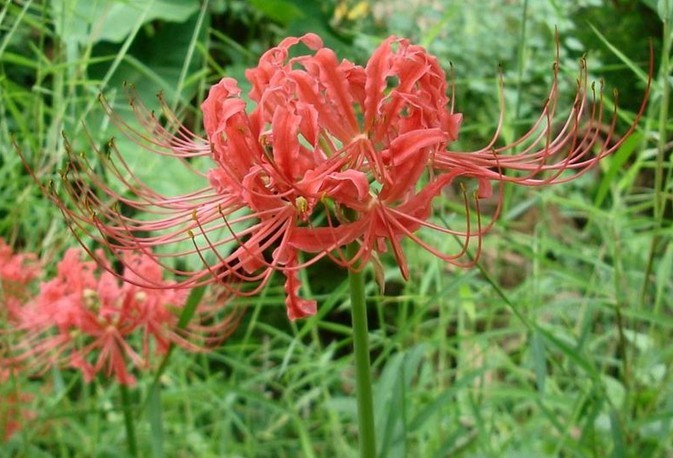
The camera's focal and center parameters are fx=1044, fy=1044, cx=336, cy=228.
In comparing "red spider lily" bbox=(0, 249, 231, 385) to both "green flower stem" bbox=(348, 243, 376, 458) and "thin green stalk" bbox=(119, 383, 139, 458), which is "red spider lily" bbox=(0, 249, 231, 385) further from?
"green flower stem" bbox=(348, 243, 376, 458)

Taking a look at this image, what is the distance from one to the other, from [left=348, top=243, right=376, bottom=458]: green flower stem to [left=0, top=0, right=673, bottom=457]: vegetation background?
20 cm

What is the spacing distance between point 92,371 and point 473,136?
191 centimetres

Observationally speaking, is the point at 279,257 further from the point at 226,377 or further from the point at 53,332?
the point at 226,377

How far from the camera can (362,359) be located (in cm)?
79

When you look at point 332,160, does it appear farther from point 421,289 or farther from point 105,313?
point 421,289

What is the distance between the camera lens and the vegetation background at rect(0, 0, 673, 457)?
123 centimetres

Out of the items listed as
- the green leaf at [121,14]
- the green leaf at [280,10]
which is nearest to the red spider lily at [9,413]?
the green leaf at [121,14]

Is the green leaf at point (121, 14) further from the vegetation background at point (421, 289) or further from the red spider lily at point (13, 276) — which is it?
the red spider lily at point (13, 276)

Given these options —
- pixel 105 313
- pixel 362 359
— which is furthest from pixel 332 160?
pixel 105 313

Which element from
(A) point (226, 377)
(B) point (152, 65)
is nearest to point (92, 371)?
(A) point (226, 377)

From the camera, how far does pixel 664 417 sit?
1.13 meters

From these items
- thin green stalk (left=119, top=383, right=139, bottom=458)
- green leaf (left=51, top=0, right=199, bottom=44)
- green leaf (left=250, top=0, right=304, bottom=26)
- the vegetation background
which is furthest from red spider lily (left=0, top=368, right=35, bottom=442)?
green leaf (left=250, top=0, right=304, bottom=26)

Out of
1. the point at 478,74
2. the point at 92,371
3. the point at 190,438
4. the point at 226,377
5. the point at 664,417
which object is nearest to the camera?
the point at 664,417

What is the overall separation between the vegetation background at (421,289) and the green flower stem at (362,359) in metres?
0.20
